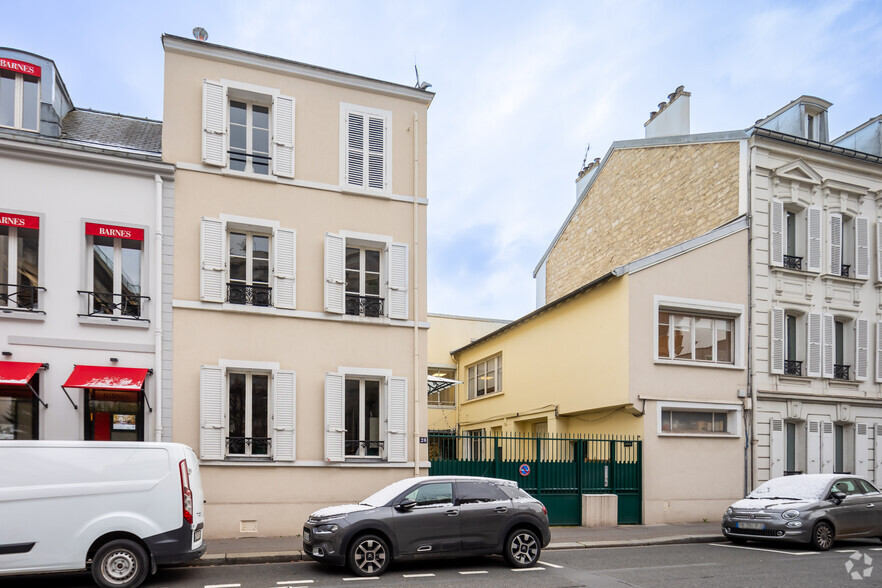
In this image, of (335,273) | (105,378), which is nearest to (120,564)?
(105,378)

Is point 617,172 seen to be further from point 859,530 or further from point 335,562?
point 335,562

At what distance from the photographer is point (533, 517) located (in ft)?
37.3

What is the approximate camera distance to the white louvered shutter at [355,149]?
15.3 m

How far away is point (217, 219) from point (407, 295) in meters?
4.13

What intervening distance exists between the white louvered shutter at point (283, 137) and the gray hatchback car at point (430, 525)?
6.99m

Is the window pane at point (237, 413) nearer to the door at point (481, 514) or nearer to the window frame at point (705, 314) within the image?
the door at point (481, 514)

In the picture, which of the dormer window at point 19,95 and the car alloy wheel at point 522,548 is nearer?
the car alloy wheel at point 522,548

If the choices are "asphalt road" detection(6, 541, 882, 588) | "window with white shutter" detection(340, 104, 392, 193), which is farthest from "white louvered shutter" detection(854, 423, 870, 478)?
"window with white shutter" detection(340, 104, 392, 193)

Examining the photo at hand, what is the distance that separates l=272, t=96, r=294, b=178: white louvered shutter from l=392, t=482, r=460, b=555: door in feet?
23.6

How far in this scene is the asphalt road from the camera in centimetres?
985

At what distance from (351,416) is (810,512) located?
8.95m

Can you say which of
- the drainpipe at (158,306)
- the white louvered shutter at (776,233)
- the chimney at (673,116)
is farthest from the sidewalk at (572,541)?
the chimney at (673,116)

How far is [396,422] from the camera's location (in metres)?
14.8

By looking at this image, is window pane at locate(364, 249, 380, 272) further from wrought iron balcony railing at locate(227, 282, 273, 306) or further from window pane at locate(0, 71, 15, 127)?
window pane at locate(0, 71, 15, 127)
